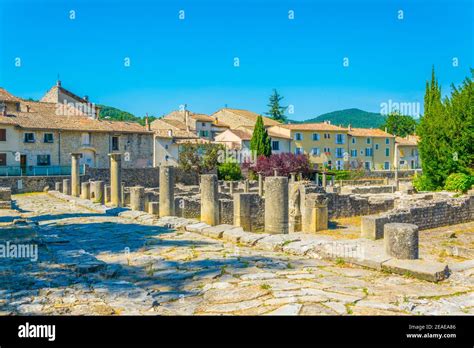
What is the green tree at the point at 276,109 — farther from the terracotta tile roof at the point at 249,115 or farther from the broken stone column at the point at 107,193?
the broken stone column at the point at 107,193

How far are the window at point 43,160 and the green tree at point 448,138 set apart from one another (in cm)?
3157

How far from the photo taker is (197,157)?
1704 inches

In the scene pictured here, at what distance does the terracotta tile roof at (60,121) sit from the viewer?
38.1 metres

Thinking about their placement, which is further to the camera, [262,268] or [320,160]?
[320,160]

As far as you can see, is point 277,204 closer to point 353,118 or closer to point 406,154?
point 406,154

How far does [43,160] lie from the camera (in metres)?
38.8

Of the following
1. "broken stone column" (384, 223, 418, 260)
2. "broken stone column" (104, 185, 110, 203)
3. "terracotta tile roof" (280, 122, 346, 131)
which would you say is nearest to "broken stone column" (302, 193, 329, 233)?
"broken stone column" (384, 223, 418, 260)

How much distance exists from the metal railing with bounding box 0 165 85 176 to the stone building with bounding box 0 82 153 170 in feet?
0.67

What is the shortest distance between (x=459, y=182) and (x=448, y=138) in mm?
3546

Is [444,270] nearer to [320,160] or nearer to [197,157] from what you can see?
[197,157]

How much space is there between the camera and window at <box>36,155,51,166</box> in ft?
126

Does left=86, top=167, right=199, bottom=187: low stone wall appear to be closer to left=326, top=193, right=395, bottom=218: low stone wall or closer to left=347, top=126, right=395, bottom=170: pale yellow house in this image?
left=326, top=193, right=395, bottom=218: low stone wall
